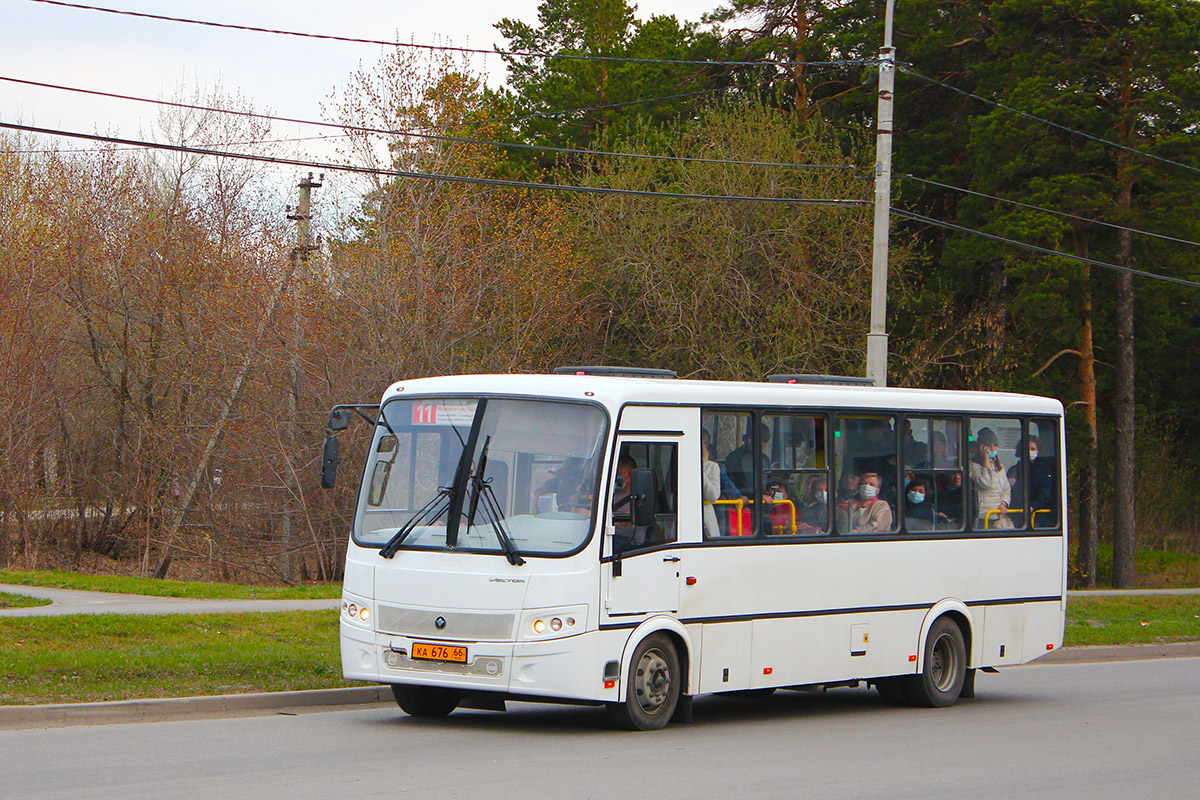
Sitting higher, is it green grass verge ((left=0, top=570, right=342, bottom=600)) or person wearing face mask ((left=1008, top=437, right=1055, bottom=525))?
person wearing face mask ((left=1008, top=437, right=1055, bottom=525))

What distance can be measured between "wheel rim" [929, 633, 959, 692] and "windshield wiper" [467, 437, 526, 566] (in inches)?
203

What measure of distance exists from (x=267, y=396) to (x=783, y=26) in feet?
65.1

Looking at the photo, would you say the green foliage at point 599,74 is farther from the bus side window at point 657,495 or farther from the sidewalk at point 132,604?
the bus side window at point 657,495

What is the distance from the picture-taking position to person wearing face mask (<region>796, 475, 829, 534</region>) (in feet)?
41.9

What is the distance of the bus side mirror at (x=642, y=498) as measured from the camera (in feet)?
35.9

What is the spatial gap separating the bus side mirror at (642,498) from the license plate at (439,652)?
164cm

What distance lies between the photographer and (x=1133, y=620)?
79.7ft

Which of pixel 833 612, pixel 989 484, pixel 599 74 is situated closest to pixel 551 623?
pixel 833 612

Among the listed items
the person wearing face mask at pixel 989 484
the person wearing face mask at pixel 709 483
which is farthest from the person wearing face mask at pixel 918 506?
the person wearing face mask at pixel 709 483

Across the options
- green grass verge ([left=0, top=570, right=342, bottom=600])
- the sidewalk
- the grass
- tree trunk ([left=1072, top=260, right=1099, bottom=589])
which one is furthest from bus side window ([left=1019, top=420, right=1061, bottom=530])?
the grass

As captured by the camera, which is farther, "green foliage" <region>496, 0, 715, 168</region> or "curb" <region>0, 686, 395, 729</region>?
"green foliage" <region>496, 0, 715, 168</region>

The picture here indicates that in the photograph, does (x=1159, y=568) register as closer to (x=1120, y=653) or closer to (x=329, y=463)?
(x=1120, y=653)

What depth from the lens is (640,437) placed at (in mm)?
11484

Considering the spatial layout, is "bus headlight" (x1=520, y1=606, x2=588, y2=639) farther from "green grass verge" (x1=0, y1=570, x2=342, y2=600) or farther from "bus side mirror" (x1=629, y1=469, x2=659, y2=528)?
"green grass verge" (x1=0, y1=570, x2=342, y2=600)
